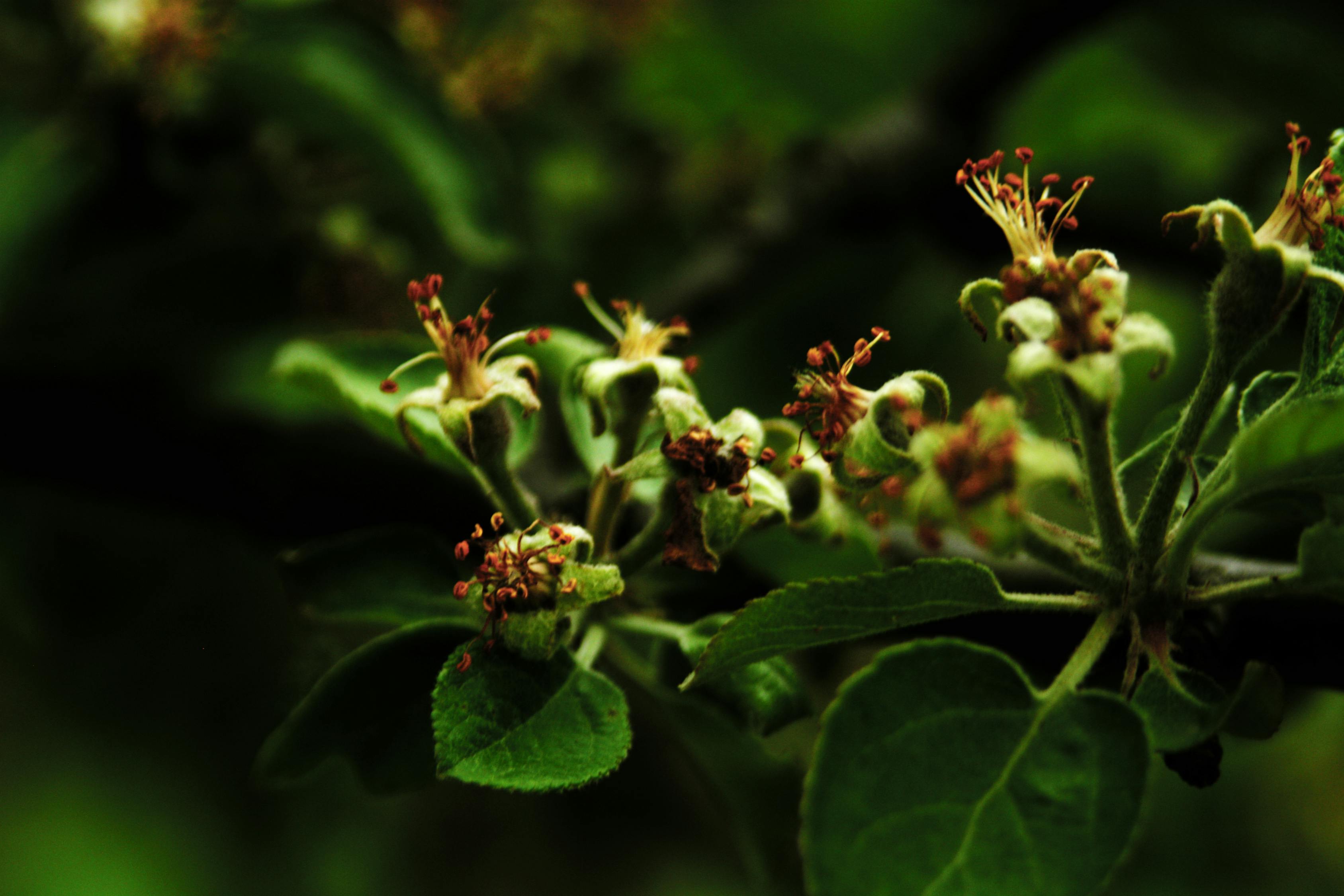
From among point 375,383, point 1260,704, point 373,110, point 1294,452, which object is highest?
point 373,110

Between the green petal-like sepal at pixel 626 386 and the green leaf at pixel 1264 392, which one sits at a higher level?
the green petal-like sepal at pixel 626 386

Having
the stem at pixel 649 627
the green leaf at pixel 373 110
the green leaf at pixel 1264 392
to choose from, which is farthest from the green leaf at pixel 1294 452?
the green leaf at pixel 373 110

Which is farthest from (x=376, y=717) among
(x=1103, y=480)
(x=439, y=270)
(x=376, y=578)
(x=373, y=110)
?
(x=439, y=270)

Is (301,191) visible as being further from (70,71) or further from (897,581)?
(897,581)

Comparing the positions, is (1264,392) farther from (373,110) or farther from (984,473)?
(373,110)

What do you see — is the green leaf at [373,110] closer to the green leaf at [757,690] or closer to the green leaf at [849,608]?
the green leaf at [757,690]
